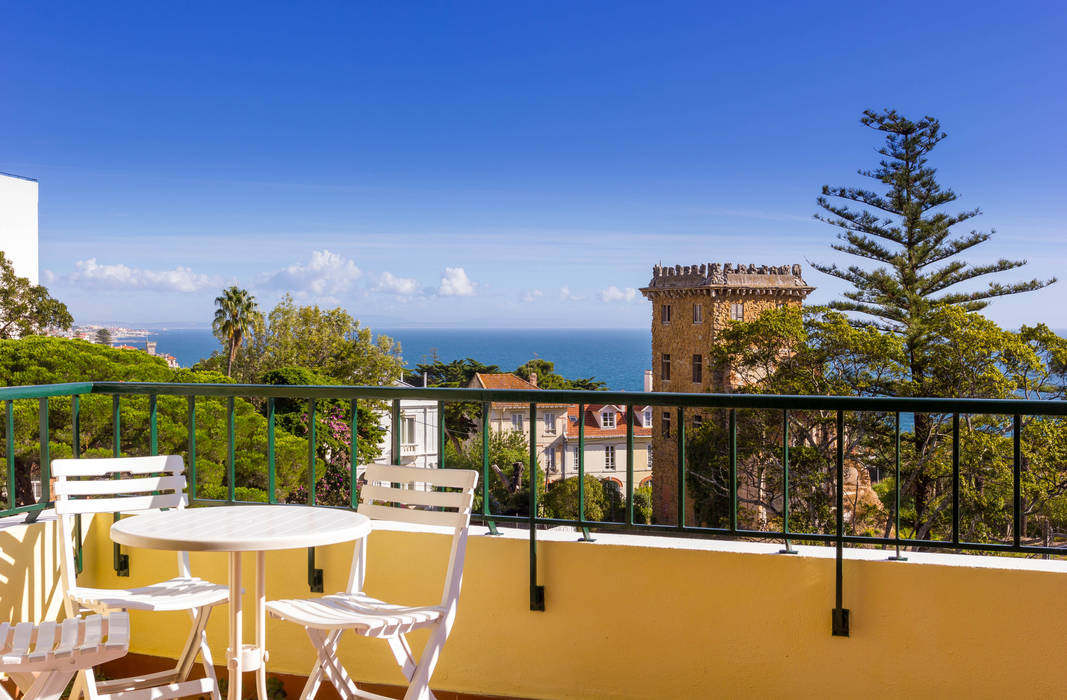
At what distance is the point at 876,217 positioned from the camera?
2861 cm

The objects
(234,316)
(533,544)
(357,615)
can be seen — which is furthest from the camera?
(234,316)

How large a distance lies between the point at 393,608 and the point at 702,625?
0.97m

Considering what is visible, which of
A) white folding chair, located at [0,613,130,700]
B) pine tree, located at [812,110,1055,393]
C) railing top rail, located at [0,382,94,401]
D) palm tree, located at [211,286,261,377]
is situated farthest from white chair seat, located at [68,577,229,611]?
palm tree, located at [211,286,261,377]

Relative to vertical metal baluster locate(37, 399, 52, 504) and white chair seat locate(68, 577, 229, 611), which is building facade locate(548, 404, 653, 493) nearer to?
vertical metal baluster locate(37, 399, 52, 504)

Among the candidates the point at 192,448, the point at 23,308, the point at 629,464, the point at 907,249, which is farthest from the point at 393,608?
the point at 23,308

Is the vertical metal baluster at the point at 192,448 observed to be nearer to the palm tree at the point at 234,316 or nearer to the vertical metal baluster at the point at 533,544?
the vertical metal baluster at the point at 533,544

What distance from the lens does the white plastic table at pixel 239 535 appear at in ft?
6.97

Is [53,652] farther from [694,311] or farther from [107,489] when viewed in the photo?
[694,311]

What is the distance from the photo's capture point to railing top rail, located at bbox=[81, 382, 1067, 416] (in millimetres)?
2492

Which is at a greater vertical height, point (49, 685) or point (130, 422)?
point (49, 685)

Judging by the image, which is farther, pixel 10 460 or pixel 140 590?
pixel 10 460

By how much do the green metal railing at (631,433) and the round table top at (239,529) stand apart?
0.27 meters

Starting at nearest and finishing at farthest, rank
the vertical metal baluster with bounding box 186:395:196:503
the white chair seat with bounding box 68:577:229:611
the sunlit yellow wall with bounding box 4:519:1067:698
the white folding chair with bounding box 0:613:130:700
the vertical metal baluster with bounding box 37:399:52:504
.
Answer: the white folding chair with bounding box 0:613:130:700
the white chair seat with bounding box 68:577:229:611
the sunlit yellow wall with bounding box 4:519:1067:698
the vertical metal baluster with bounding box 37:399:52:504
the vertical metal baluster with bounding box 186:395:196:503

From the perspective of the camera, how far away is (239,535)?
2.19 meters
